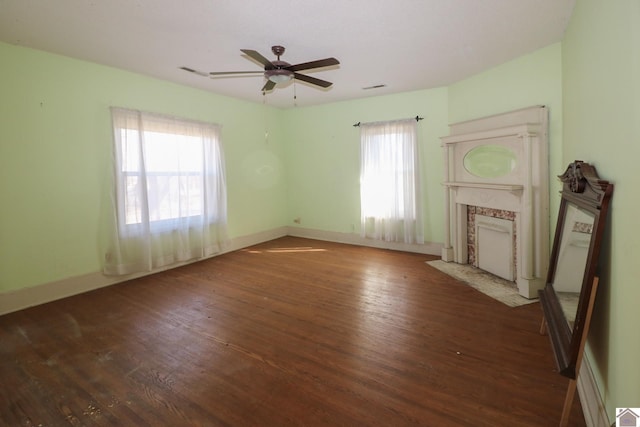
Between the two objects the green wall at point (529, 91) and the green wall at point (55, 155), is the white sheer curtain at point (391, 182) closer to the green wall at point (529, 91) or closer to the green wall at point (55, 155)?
the green wall at point (529, 91)

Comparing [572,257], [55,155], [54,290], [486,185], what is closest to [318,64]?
[572,257]

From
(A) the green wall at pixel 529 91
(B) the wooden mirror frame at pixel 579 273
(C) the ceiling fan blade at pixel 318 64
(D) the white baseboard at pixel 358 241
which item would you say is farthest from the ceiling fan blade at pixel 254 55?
(D) the white baseboard at pixel 358 241

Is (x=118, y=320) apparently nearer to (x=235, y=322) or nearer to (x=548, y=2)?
(x=235, y=322)

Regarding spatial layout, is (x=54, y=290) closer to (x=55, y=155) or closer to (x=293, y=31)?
(x=55, y=155)

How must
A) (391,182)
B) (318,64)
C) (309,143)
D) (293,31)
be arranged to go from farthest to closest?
1. (309,143)
2. (391,182)
3. (293,31)
4. (318,64)

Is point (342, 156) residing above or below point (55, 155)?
above

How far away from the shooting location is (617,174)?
4.99 feet

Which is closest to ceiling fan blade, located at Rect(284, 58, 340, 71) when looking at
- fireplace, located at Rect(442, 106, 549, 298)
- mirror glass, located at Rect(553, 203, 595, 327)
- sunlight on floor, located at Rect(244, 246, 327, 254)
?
mirror glass, located at Rect(553, 203, 595, 327)

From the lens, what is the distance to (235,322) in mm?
2848

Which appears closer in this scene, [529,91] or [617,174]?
[617,174]

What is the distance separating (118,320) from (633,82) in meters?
4.02

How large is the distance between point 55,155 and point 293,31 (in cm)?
295

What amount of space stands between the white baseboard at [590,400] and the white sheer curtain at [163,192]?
4.49 metres

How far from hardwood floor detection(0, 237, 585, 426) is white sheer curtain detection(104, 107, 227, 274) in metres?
0.60
